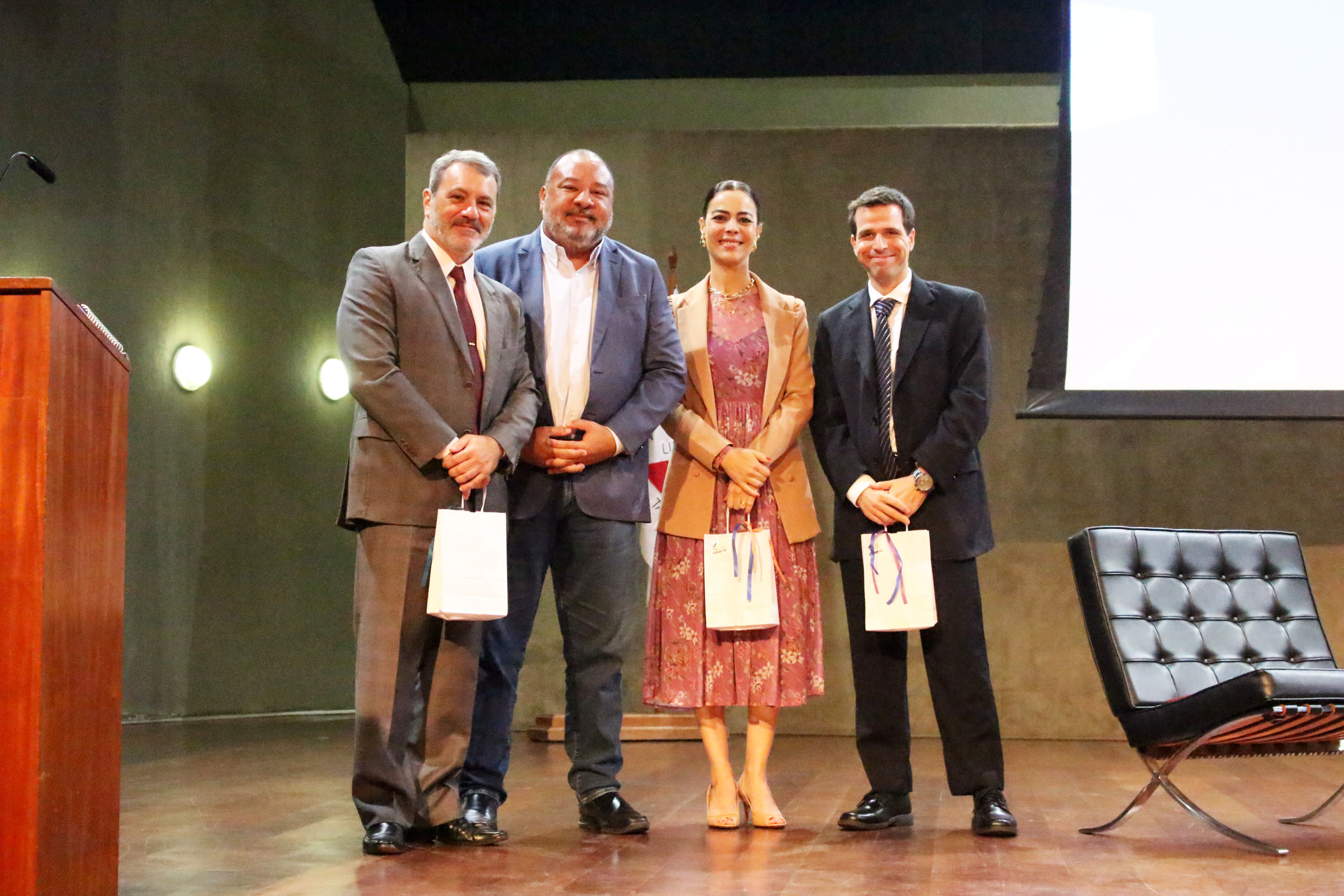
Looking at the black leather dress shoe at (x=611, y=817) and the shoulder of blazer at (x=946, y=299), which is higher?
the shoulder of blazer at (x=946, y=299)

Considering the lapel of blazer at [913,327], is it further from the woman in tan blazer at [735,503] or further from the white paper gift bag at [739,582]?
the white paper gift bag at [739,582]

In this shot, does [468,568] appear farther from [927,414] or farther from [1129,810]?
[1129,810]

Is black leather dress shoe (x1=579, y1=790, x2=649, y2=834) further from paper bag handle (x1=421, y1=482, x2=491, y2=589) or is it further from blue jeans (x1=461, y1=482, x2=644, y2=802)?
paper bag handle (x1=421, y1=482, x2=491, y2=589)

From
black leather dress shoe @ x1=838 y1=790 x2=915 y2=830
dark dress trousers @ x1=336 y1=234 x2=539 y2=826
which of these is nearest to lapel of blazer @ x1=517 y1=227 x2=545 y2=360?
dark dress trousers @ x1=336 y1=234 x2=539 y2=826

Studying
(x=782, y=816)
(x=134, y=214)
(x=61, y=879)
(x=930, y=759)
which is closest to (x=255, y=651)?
(x=134, y=214)

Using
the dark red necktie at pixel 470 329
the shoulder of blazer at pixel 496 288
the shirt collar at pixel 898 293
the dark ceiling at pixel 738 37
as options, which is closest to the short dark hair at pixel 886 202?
the shirt collar at pixel 898 293

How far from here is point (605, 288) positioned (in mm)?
3262

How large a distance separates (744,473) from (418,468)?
0.83 m

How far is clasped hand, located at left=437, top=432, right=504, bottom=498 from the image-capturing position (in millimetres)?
2811

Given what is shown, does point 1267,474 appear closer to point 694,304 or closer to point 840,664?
point 840,664

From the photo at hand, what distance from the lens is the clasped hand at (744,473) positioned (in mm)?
3219

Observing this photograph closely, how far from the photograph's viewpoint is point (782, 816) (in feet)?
10.8

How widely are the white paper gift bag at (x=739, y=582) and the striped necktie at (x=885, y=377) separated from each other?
0.37m

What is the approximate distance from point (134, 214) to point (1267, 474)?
17.2 ft
